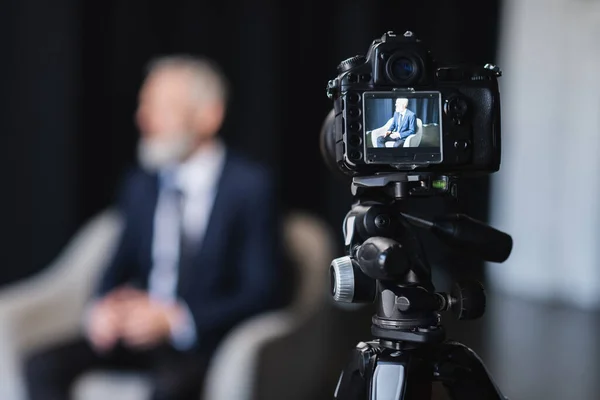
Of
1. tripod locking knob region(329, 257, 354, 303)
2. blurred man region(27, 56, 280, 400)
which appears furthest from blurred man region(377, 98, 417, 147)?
blurred man region(27, 56, 280, 400)

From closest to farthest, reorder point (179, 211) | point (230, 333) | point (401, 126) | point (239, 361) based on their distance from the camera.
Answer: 1. point (401, 126)
2. point (239, 361)
3. point (230, 333)
4. point (179, 211)

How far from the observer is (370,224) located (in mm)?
789

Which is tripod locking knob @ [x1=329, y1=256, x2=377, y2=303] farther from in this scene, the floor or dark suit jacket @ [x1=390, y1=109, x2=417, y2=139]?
the floor

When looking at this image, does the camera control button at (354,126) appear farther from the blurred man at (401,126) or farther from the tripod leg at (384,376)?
the tripod leg at (384,376)

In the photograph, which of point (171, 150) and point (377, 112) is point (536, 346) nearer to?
point (171, 150)

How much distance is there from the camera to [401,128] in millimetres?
741

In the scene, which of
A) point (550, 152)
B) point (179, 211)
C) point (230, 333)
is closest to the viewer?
point (230, 333)

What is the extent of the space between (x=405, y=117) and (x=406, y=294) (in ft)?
0.59

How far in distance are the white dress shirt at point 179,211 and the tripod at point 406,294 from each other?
133cm

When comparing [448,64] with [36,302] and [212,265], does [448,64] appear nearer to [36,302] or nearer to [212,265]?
[212,265]

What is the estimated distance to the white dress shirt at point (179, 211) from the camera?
213 cm

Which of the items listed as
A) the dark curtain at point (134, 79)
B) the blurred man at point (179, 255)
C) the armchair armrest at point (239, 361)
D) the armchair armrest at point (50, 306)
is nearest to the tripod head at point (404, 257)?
the armchair armrest at point (239, 361)

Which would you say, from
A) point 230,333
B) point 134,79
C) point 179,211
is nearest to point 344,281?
point 230,333

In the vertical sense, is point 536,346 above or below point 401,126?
below
